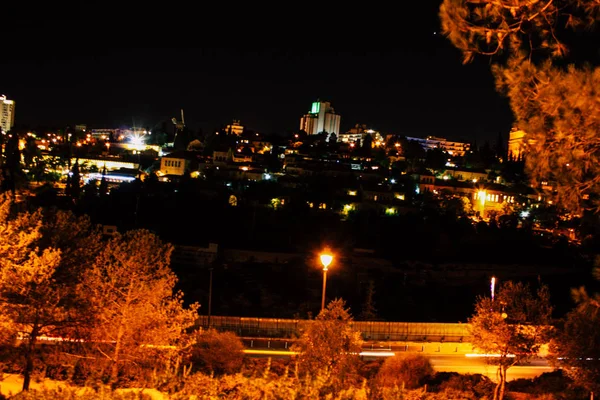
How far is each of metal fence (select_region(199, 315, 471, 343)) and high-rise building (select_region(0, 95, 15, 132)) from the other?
106m

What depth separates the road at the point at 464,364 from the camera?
14.5 m

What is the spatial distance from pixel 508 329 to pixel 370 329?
6.67 metres

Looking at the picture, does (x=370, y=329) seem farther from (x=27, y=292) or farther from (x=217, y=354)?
(x=27, y=292)

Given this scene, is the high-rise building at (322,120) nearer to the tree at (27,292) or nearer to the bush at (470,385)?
the bush at (470,385)

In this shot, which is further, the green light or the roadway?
the green light

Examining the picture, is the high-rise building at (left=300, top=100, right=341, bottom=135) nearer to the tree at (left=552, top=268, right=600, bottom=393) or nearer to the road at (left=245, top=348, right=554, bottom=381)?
the road at (left=245, top=348, right=554, bottom=381)

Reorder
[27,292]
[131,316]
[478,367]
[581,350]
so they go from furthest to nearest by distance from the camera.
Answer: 1. [478,367]
2. [581,350]
3. [131,316]
4. [27,292]

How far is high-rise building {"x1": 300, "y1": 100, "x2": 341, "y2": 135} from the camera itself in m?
123

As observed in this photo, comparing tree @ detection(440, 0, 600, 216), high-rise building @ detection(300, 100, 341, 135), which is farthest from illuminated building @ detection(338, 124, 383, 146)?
tree @ detection(440, 0, 600, 216)

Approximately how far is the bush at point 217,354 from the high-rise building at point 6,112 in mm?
110346

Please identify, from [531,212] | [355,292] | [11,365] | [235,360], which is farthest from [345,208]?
[11,365]

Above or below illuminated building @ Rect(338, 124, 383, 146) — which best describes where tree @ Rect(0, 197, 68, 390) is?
below

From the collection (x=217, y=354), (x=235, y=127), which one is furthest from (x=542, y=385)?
(x=235, y=127)

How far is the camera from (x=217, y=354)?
1188 cm
